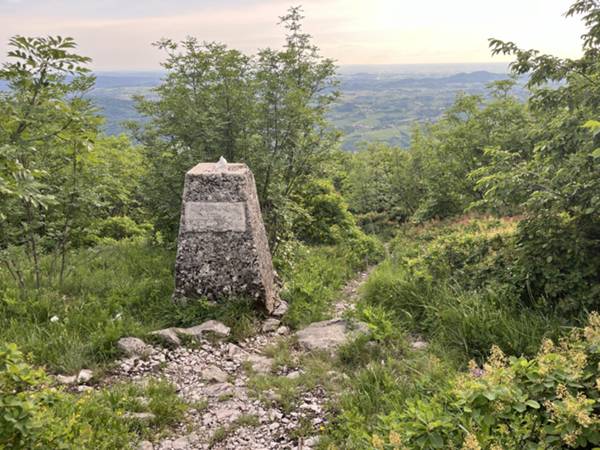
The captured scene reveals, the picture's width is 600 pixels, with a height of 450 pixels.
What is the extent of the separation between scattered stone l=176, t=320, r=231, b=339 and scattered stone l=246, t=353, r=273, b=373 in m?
0.62

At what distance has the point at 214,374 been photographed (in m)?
5.20

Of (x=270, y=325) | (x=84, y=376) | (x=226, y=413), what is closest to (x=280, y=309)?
(x=270, y=325)

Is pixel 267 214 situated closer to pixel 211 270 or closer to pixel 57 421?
pixel 211 270

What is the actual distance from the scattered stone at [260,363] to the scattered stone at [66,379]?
202 centimetres

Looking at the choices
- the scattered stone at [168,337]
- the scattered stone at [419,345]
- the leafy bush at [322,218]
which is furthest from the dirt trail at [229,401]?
the leafy bush at [322,218]

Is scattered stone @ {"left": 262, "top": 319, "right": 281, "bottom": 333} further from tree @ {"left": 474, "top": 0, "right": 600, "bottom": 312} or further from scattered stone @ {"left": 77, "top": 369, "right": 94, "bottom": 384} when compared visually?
tree @ {"left": 474, "top": 0, "right": 600, "bottom": 312}

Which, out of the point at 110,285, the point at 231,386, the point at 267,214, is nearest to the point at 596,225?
the point at 231,386

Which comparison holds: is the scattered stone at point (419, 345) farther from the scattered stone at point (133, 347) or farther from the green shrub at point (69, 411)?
the scattered stone at point (133, 347)

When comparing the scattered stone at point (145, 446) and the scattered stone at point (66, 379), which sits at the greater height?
the scattered stone at point (66, 379)

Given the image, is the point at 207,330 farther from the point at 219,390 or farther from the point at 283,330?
the point at 219,390

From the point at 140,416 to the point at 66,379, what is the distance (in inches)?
47.9

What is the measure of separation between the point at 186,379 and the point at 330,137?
6.03 m

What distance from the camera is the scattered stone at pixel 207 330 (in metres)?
5.94

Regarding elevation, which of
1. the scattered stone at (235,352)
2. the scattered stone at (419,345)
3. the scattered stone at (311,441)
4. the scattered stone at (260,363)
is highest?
the scattered stone at (419,345)
